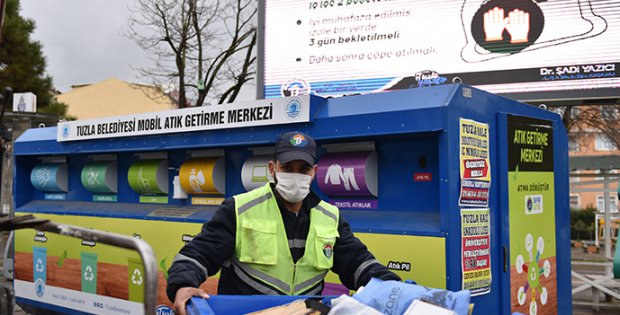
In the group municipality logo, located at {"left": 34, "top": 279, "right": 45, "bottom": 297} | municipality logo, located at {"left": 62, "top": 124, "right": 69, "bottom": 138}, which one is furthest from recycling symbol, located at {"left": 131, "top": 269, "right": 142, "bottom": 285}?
municipality logo, located at {"left": 62, "top": 124, "right": 69, "bottom": 138}

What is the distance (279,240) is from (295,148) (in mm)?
469

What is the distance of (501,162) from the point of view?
4137mm

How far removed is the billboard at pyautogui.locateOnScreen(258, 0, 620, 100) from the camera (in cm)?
730

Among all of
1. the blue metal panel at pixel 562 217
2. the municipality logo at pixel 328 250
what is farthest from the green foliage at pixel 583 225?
the municipality logo at pixel 328 250

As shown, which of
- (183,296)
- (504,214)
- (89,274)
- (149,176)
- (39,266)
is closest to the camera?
(183,296)

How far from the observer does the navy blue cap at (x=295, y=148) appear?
3.17 m

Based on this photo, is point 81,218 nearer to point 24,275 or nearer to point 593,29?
point 24,275

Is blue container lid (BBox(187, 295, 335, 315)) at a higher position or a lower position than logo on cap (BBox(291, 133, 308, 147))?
lower

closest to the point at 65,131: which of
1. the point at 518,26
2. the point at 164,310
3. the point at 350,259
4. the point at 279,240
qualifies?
the point at 164,310

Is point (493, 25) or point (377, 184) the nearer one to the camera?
point (377, 184)

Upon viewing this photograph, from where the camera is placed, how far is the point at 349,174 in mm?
4230

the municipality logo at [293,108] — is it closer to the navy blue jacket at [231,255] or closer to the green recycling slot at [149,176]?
the navy blue jacket at [231,255]

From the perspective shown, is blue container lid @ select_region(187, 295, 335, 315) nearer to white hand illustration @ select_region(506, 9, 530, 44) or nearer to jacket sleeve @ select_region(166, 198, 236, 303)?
jacket sleeve @ select_region(166, 198, 236, 303)

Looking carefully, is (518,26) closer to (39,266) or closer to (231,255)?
(231,255)
